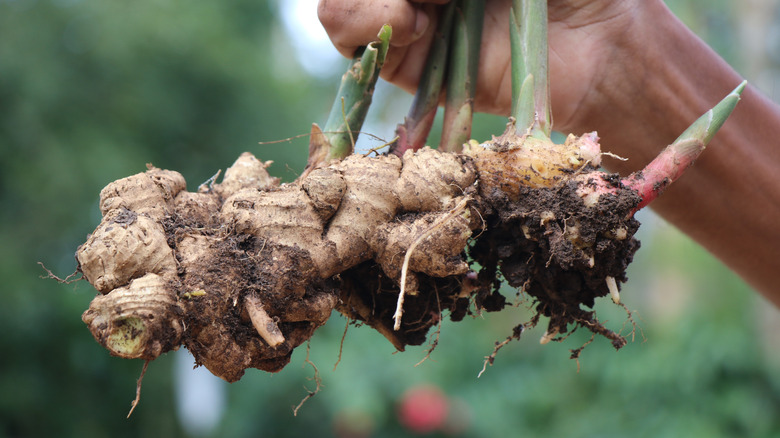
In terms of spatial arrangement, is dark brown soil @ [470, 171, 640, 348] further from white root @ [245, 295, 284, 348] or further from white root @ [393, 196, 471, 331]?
white root @ [245, 295, 284, 348]

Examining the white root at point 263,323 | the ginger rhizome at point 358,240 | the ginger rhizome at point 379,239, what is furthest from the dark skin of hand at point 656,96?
the white root at point 263,323

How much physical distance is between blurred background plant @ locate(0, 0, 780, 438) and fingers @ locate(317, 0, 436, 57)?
218 cm

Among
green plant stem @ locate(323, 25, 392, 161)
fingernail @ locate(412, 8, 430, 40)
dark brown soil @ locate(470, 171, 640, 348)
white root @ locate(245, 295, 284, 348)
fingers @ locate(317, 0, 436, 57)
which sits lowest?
white root @ locate(245, 295, 284, 348)

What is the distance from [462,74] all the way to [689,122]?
20.2 inches

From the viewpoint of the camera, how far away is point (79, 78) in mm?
3924

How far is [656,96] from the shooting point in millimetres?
1288

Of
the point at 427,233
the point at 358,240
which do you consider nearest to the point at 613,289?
the point at 427,233

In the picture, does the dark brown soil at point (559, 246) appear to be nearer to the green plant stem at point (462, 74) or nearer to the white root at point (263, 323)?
the green plant stem at point (462, 74)

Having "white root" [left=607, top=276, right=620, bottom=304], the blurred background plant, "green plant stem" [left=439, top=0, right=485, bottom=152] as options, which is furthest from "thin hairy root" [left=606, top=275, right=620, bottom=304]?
the blurred background plant

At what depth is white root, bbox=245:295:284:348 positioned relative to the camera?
0.87 m

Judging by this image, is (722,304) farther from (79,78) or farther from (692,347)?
(79,78)

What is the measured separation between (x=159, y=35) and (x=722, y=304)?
13.7ft

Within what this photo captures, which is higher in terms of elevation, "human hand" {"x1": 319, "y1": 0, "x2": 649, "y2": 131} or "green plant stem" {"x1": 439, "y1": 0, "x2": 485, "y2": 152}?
"human hand" {"x1": 319, "y1": 0, "x2": 649, "y2": 131}

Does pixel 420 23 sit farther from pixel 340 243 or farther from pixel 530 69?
pixel 340 243
